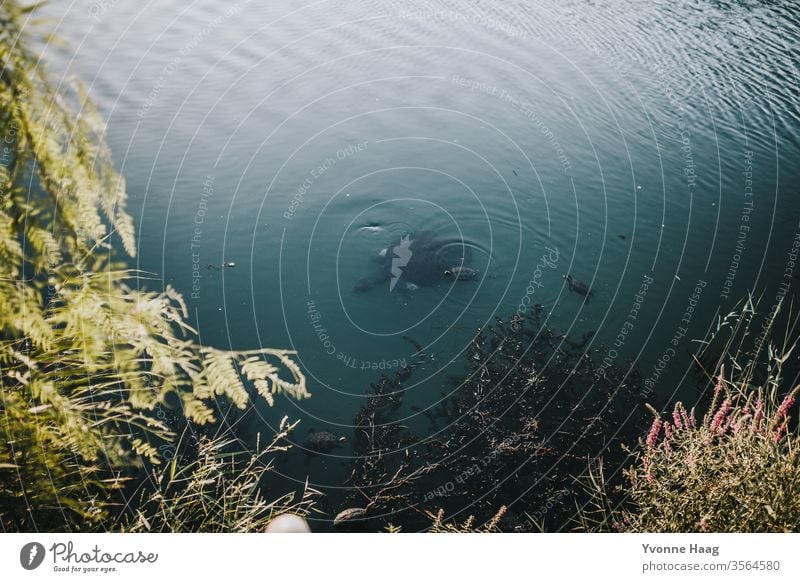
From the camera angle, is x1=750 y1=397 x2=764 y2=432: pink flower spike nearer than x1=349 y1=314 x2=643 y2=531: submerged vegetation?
Yes

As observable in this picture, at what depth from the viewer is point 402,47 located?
12.8 feet

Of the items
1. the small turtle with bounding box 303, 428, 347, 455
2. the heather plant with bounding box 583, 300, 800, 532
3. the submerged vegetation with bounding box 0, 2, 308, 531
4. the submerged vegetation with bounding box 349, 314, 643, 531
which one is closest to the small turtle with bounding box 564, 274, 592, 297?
the submerged vegetation with bounding box 349, 314, 643, 531

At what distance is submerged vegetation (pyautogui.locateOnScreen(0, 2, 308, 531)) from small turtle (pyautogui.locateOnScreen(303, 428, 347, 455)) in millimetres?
588

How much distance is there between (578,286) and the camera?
355cm

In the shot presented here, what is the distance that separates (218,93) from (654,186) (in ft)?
10.8

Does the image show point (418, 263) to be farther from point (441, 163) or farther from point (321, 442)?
point (321, 442)

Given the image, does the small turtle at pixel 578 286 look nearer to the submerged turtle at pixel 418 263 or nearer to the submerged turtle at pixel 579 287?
the submerged turtle at pixel 579 287

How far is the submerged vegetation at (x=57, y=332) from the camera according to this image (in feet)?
6.89

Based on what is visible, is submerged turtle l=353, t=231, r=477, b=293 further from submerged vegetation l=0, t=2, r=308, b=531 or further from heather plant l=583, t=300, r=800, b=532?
heather plant l=583, t=300, r=800, b=532

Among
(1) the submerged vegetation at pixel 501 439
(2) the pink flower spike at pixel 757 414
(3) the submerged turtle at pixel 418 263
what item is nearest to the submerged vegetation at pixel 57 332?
(1) the submerged vegetation at pixel 501 439

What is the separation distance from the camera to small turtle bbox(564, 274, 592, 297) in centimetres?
353

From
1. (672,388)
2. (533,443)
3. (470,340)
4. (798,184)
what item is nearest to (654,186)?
(798,184)

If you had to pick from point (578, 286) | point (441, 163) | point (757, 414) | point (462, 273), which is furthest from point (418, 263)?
point (757, 414)
